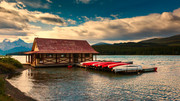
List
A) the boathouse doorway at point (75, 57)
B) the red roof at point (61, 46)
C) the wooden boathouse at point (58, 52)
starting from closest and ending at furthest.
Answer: the wooden boathouse at point (58, 52) < the red roof at point (61, 46) < the boathouse doorway at point (75, 57)

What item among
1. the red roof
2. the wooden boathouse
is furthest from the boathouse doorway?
the red roof

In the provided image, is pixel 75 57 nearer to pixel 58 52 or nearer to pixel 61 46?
pixel 61 46

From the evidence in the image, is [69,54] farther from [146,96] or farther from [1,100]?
[1,100]

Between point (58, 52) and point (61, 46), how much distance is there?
3.39 m

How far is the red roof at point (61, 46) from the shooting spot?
34.6m

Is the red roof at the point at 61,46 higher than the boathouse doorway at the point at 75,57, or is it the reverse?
the red roof at the point at 61,46

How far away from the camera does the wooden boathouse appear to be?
33688mm

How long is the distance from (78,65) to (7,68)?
1710 cm

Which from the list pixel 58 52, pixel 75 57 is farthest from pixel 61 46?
pixel 75 57

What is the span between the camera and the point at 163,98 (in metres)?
11.3

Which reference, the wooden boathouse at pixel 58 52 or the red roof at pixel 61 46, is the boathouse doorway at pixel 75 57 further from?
the red roof at pixel 61 46

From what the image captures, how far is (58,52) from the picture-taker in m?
34.5

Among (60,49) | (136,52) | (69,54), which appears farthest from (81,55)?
(136,52)

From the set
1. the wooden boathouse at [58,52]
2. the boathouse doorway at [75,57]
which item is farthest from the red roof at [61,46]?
the boathouse doorway at [75,57]
